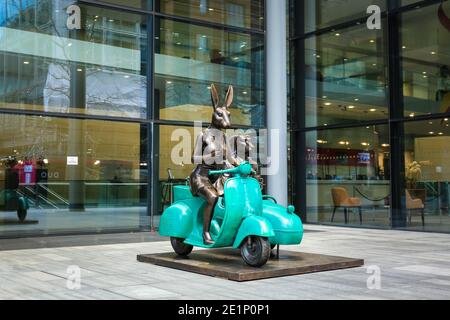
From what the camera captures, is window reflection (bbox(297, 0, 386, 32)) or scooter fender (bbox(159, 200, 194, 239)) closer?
scooter fender (bbox(159, 200, 194, 239))

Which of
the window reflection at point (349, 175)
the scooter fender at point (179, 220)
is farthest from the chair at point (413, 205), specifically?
the scooter fender at point (179, 220)

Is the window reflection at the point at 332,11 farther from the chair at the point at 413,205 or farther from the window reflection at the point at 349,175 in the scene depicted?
Result: the chair at the point at 413,205

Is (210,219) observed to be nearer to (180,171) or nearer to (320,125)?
(180,171)

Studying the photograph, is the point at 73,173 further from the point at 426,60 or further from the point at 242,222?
the point at 426,60

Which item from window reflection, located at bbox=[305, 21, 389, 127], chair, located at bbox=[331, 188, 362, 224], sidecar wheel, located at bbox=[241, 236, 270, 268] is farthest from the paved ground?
window reflection, located at bbox=[305, 21, 389, 127]

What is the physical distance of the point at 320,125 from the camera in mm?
14203

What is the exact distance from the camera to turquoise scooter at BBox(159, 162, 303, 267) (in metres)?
6.12

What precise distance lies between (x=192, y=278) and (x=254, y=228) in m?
0.85

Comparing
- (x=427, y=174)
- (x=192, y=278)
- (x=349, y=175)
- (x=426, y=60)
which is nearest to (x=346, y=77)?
(x=426, y=60)

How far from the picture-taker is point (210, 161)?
6.80 meters

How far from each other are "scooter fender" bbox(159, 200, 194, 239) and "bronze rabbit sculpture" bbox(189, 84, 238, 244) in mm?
275

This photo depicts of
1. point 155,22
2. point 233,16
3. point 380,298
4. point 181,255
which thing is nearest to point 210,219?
point 181,255

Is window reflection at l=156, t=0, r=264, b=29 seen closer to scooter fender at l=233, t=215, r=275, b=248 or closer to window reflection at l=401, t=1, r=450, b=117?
window reflection at l=401, t=1, r=450, b=117
